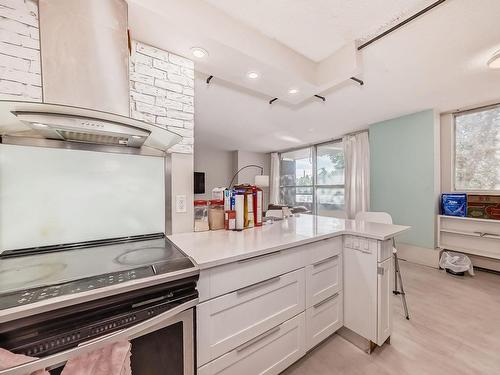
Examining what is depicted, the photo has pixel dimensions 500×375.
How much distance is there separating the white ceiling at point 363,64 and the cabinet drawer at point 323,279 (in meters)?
1.57

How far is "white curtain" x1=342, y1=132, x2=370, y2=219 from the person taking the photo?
400 cm

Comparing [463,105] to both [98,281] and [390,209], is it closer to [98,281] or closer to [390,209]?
[390,209]

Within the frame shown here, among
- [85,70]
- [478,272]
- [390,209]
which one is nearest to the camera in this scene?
[85,70]

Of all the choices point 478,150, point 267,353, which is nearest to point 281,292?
point 267,353

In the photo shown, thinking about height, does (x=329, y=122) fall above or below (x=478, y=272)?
above

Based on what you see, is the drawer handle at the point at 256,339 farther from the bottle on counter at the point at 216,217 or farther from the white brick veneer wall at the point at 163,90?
the white brick veneer wall at the point at 163,90

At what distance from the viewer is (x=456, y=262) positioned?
2.76 metres

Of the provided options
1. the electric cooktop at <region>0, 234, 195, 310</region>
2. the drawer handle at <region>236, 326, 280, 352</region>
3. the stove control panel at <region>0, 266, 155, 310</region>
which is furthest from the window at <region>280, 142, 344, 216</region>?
the stove control panel at <region>0, 266, 155, 310</region>

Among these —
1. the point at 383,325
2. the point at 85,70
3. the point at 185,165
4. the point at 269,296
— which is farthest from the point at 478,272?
the point at 85,70

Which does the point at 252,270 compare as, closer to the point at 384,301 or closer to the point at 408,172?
the point at 384,301

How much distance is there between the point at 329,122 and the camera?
3.56 metres

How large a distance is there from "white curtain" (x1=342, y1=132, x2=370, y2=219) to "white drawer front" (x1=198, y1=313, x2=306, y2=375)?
3.32m

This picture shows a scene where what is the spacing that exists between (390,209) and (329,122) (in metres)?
1.82

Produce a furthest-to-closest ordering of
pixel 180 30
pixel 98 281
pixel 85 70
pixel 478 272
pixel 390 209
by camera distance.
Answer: pixel 390 209 < pixel 478 272 < pixel 180 30 < pixel 85 70 < pixel 98 281
